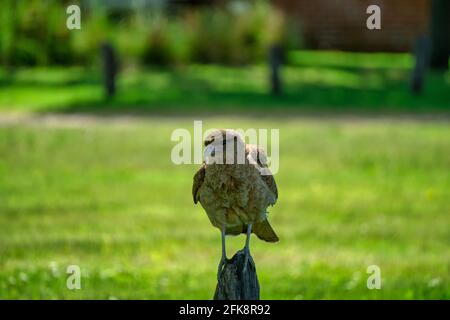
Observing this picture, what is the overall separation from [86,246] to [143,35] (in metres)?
21.3

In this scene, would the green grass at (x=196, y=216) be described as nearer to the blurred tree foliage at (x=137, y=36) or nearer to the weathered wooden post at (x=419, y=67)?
the weathered wooden post at (x=419, y=67)

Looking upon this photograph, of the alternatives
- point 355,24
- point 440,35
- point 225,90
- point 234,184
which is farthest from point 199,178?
point 355,24

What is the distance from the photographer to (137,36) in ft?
103

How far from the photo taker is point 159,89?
25781 millimetres

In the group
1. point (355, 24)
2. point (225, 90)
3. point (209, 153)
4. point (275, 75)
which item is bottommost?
point (225, 90)

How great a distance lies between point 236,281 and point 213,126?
1443 cm

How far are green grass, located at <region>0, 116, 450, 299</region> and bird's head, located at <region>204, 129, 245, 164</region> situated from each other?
3.54 meters

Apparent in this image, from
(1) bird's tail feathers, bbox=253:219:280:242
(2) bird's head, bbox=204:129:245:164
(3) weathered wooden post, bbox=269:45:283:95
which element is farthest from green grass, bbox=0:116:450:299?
(3) weathered wooden post, bbox=269:45:283:95

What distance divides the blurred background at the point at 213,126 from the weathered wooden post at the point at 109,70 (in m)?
0.04

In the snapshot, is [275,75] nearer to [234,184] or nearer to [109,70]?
[109,70]

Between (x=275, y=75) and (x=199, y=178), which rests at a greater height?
(x=199, y=178)

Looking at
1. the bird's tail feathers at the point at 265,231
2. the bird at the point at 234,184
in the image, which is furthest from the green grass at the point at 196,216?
the bird at the point at 234,184

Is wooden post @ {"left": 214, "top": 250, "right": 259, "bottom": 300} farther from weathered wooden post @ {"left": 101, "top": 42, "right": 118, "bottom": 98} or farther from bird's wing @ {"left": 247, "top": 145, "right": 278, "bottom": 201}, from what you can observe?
weathered wooden post @ {"left": 101, "top": 42, "right": 118, "bottom": 98}

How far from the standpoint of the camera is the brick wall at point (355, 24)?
3731 centimetres
